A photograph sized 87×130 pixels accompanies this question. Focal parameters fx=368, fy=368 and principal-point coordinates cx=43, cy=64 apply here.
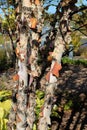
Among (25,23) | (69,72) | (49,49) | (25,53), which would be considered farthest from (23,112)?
(69,72)

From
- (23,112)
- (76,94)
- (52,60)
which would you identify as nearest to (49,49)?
(52,60)

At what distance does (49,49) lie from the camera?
149 inches

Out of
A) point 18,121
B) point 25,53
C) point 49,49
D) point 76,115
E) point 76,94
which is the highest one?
point 76,94

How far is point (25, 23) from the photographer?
110 inches

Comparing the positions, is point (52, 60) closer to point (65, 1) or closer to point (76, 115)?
point (65, 1)

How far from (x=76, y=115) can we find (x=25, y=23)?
7.46 meters

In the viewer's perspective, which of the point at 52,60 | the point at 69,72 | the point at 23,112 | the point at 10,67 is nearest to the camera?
the point at 23,112

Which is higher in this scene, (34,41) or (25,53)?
(34,41)

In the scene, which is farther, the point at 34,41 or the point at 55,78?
the point at 55,78

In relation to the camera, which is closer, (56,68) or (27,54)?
(27,54)

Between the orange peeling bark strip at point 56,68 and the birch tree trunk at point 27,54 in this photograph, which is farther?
the orange peeling bark strip at point 56,68

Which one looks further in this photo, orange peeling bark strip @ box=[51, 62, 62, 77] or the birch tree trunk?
orange peeling bark strip @ box=[51, 62, 62, 77]

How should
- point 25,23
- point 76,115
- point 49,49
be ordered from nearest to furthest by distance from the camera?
1. point 25,23
2. point 49,49
3. point 76,115

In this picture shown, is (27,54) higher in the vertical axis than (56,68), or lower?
lower
